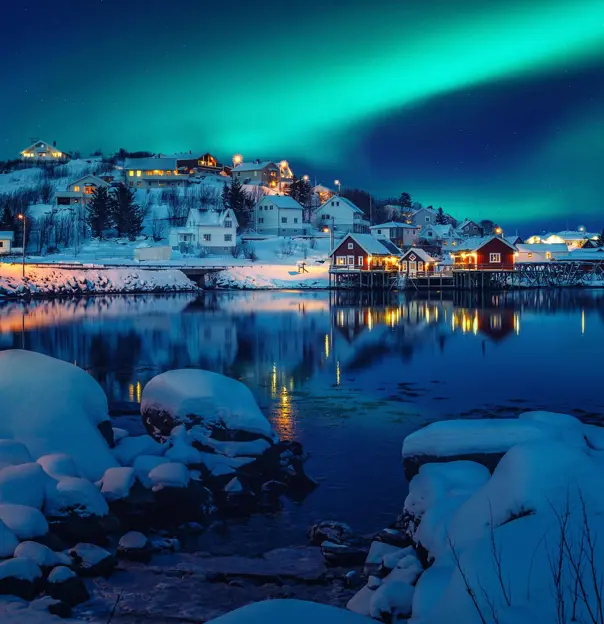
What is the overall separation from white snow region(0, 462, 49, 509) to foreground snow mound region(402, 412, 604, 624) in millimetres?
4889

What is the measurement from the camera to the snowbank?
62.5 meters

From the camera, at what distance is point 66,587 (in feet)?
24.6

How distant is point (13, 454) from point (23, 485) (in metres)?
1.02

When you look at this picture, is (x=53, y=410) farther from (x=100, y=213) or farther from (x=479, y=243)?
(x=100, y=213)

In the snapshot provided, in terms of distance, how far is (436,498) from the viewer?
26.8 feet

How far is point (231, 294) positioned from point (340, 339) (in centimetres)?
3749

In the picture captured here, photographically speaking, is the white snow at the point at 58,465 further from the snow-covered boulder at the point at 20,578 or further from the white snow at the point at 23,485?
the snow-covered boulder at the point at 20,578

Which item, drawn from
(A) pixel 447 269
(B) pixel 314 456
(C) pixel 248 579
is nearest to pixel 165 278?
(A) pixel 447 269

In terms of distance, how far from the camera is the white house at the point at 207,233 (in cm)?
8519

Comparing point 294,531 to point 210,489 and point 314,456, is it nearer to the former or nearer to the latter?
point 210,489

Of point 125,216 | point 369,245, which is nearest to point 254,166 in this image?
point 125,216

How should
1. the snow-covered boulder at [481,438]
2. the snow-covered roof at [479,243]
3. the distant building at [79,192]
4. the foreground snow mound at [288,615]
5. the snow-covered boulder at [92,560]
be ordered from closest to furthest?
the foreground snow mound at [288,615] → the snow-covered boulder at [92,560] → the snow-covered boulder at [481,438] → the snow-covered roof at [479,243] → the distant building at [79,192]

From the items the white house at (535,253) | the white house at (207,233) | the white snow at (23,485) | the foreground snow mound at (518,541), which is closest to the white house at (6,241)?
the white house at (207,233)

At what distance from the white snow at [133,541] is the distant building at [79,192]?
97945 millimetres
